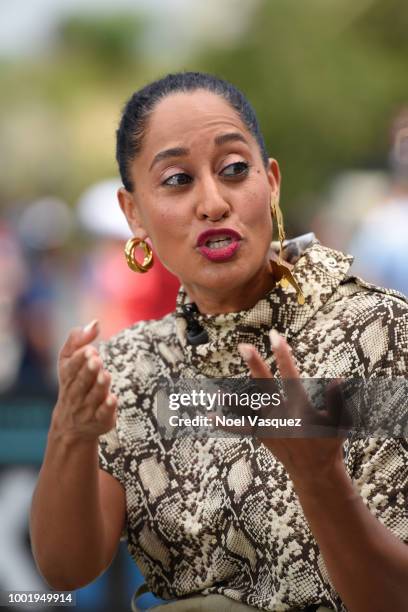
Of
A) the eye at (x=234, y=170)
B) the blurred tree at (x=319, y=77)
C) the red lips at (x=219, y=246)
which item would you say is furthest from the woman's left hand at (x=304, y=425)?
the blurred tree at (x=319, y=77)

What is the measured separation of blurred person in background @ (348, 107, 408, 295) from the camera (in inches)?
212

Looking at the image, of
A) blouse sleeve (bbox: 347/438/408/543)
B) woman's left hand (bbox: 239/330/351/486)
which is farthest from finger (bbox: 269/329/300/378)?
blouse sleeve (bbox: 347/438/408/543)

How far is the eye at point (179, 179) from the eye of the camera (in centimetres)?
263

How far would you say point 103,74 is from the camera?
33.6 meters

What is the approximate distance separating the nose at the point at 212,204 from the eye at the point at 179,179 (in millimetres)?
62

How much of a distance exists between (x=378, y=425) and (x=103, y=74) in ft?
106

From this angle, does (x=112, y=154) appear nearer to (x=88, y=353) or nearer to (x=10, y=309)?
(x=88, y=353)

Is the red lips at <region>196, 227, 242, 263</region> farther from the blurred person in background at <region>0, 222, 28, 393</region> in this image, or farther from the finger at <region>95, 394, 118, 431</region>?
the blurred person in background at <region>0, 222, 28, 393</region>

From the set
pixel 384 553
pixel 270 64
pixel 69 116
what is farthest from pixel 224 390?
pixel 69 116

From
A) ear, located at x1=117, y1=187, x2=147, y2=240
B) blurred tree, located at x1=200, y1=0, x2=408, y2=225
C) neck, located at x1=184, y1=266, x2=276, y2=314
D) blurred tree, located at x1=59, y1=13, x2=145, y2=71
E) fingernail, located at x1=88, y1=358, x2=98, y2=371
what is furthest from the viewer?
blurred tree, located at x1=59, y1=13, x2=145, y2=71

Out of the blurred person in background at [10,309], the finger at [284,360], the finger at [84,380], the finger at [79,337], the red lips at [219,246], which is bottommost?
the finger at [284,360]

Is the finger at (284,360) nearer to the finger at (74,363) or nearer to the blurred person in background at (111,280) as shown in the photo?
the finger at (74,363)

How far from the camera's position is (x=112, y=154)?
328cm

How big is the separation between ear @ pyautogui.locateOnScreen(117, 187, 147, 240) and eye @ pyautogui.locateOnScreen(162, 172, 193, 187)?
0.21 metres
